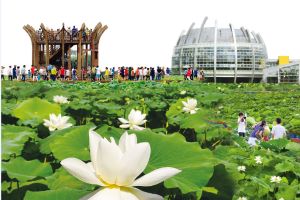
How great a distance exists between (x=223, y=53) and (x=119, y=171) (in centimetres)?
3894

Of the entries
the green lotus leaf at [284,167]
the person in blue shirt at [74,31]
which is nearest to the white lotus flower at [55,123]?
the green lotus leaf at [284,167]

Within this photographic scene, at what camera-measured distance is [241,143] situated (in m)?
4.11

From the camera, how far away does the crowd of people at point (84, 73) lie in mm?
14204

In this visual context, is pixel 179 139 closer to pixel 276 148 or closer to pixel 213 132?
pixel 213 132

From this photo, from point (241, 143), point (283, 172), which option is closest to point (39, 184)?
point (283, 172)

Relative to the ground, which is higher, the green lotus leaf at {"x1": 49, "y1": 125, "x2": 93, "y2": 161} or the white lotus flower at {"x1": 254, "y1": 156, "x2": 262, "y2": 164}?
the green lotus leaf at {"x1": 49, "y1": 125, "x2": 93, "y2": 161}

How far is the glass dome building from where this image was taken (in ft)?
126

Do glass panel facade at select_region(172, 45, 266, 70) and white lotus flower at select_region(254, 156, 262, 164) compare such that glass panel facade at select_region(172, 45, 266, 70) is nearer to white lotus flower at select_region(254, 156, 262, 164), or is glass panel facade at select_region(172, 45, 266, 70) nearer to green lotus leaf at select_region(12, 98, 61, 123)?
white lotus flower at select_region(254, 156, 262, 164)

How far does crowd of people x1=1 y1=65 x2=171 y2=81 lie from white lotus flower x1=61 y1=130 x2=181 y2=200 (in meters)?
12.3

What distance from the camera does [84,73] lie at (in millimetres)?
17344

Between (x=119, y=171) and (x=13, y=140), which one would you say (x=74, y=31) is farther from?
(x=119, y=171)

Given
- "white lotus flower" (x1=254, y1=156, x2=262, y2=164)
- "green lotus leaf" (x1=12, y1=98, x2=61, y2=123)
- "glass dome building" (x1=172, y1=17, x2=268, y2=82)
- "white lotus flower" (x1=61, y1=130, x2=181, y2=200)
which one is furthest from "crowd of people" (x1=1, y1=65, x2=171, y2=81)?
"glass dome building" (x1=172, y1=17, x2=268, y2=82)

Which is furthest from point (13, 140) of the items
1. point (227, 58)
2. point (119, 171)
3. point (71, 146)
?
point (227, 58)

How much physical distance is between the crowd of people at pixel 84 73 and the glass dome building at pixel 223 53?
15.6m
